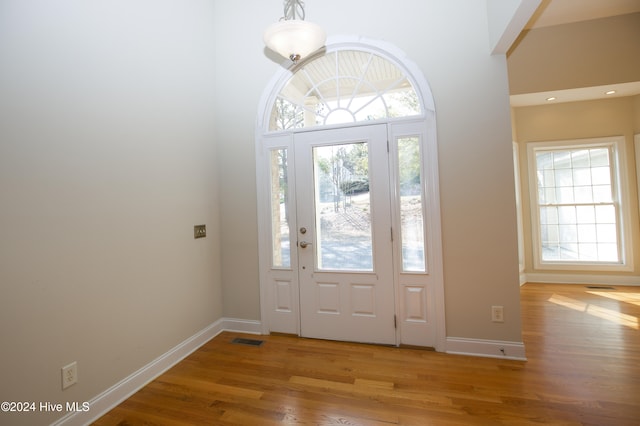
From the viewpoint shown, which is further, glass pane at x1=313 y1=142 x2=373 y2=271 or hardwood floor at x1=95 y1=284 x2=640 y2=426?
glass pane at x1=313 y1=142 x2=373 y2=271

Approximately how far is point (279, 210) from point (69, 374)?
76.0 inches

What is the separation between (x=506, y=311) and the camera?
97.0 inches

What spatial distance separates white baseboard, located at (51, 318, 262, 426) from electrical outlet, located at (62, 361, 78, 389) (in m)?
0.17

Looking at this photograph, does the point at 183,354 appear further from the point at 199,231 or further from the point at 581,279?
the point at 581,279

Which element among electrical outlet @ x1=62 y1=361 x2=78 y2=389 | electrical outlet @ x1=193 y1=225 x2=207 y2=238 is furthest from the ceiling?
electrical outlet @ x1=62 y1=361 x2=78 y2=389

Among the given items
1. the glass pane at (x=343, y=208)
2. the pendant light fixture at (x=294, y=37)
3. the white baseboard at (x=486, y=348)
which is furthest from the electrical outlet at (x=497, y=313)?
the pendant light fixture at (x=294, y=37)

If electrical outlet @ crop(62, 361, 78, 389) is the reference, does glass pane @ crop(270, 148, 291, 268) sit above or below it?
above

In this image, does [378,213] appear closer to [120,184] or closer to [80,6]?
[120,184]

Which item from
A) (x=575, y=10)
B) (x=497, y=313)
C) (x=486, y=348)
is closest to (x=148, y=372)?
(x=486, y=348)

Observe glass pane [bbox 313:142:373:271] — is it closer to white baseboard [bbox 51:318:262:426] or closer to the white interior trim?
the white interior trim

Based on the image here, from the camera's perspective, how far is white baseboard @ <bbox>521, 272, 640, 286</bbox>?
447 centimetres

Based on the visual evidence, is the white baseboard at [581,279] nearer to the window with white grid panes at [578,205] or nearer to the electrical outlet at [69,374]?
the window with white grid panes at [578,205]

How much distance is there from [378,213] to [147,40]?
238 centimetres

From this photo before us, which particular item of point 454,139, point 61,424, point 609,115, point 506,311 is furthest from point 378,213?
point 609,115
